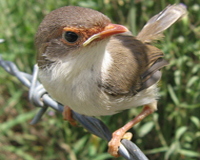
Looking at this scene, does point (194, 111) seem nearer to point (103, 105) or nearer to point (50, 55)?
point (103, 105)

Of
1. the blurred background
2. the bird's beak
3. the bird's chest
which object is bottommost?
the blurred background

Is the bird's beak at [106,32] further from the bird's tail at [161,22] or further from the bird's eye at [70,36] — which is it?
the bird's tail at [161,22]

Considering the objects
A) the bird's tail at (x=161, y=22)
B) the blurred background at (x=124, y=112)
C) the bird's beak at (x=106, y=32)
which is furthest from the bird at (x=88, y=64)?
the blurred background at (x=124, y=112)

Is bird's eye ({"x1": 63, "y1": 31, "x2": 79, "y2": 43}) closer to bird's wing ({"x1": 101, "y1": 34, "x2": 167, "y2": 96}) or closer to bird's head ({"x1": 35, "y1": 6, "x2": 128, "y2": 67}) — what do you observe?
bird's head ({"x1": 35, "y1": 6, "x2": 128, "y2": 67})

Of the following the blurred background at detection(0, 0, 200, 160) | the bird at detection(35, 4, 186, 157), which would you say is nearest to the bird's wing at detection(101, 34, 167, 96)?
the bird at detection(35, 4, 186, 157)

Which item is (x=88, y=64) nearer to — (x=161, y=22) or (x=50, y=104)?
(x=50, y=104)

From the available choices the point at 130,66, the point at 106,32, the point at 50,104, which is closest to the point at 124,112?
the point at 130,66

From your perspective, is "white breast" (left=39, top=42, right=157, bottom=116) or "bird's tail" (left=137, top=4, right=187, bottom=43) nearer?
"white breast" (left=39, top=42, right=157, bottom=116)
